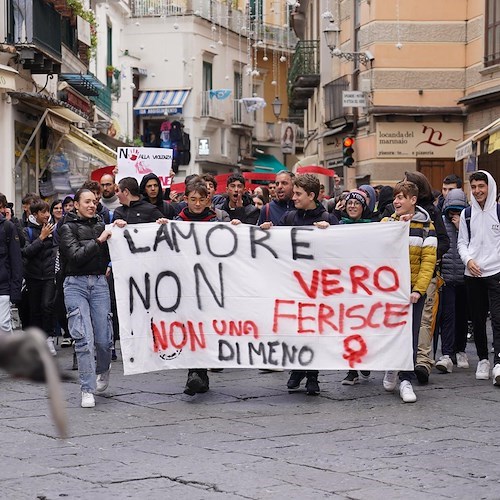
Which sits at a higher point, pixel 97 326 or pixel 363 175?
pixel 363 175

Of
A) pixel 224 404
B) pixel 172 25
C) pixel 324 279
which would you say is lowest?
pixel 224 404

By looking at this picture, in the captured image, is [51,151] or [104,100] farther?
[104,100]

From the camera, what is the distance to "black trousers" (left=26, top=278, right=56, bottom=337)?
13.2 metres

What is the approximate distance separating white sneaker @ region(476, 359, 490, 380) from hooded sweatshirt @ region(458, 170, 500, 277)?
78 centimetres

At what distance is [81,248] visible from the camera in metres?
9.03

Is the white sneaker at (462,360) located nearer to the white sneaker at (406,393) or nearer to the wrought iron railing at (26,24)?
the white sneaker at (406,393)

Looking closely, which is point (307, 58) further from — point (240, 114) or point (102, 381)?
point (102, 381)

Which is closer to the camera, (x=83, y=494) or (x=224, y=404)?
(x=83, y=494)

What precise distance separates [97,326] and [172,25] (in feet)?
139

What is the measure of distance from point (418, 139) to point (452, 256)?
1452 cm

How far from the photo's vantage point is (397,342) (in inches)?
364

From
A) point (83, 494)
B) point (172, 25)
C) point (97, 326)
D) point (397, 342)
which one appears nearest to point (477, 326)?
point (397, 342)

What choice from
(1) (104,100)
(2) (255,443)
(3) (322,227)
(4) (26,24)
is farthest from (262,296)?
(1) (104,100)

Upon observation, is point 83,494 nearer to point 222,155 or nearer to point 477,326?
point 477,326
